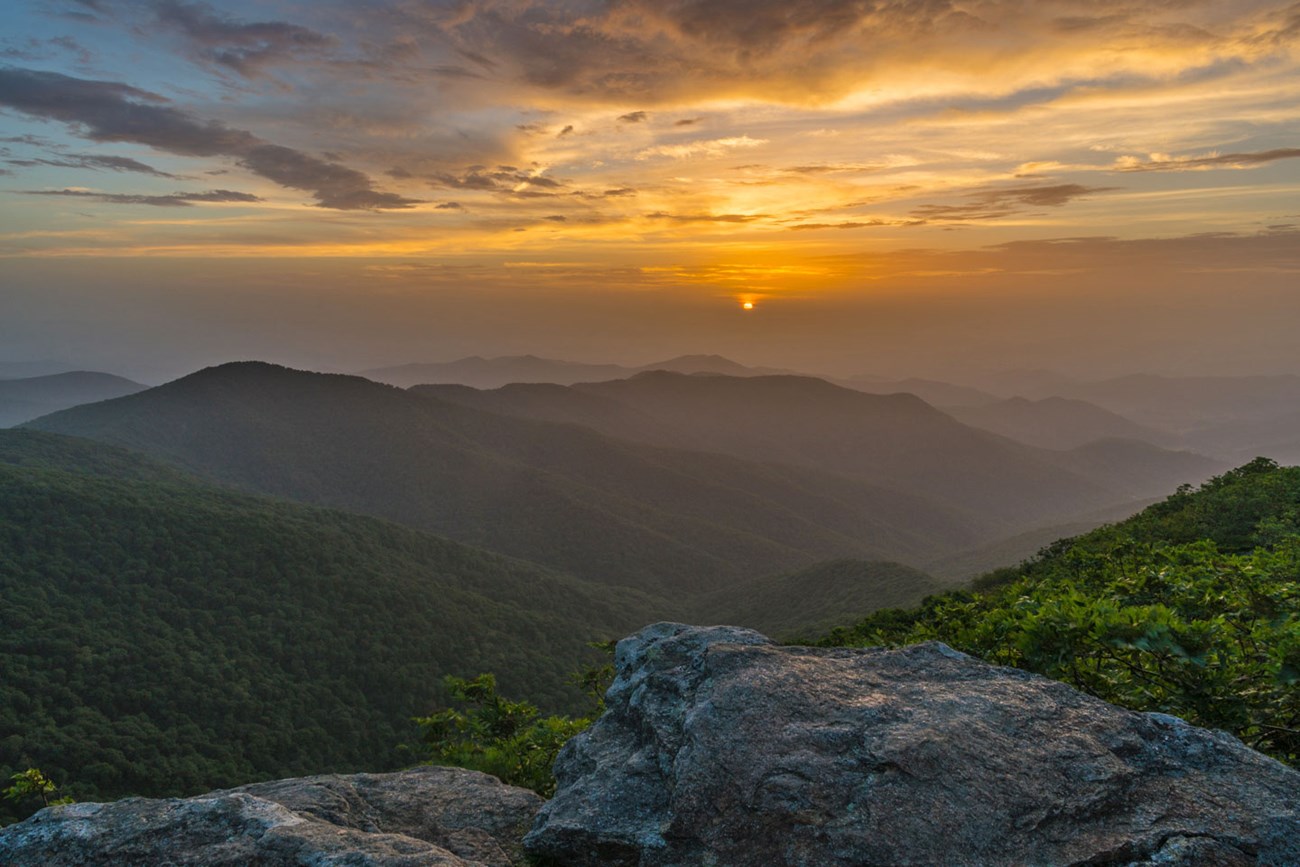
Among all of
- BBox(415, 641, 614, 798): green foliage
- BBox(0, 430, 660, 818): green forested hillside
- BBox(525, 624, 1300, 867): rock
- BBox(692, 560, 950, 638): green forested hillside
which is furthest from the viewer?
BBox(692, 560, 950, 638): green forested hillside

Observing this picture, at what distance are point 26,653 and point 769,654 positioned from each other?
11155cm

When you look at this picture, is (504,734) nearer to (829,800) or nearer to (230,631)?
(829,800)

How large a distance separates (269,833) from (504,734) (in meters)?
19.1

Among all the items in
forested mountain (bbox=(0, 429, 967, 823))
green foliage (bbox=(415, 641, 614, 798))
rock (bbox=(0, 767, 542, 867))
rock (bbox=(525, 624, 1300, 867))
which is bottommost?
forested mountain (bbox=(0, 429, 967, 823))

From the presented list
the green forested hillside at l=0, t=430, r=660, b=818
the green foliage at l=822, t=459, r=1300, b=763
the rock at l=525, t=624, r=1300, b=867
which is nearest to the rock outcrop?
the rock at l=525, t=624, r=1300, b=867

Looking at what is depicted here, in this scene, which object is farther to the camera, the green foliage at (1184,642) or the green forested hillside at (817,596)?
the green forested hillside at (817,596)

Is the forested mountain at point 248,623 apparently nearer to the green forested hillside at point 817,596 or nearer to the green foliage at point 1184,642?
the green forested hillside at point 817,596

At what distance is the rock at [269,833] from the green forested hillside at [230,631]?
7921 cm

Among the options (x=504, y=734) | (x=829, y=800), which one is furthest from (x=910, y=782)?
(x=504, y=734)

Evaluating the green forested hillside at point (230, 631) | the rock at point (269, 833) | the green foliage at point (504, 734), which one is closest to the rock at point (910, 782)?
the rock at point (269, 833)

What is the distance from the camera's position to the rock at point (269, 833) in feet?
26.2

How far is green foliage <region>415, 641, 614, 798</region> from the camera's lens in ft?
63.7

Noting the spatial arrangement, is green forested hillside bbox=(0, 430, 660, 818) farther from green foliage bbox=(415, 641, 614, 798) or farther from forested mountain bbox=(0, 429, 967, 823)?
green foliage bbox=(415, 641, 614, 798)

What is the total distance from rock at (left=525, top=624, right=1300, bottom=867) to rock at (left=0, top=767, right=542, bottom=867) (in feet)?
5.24
